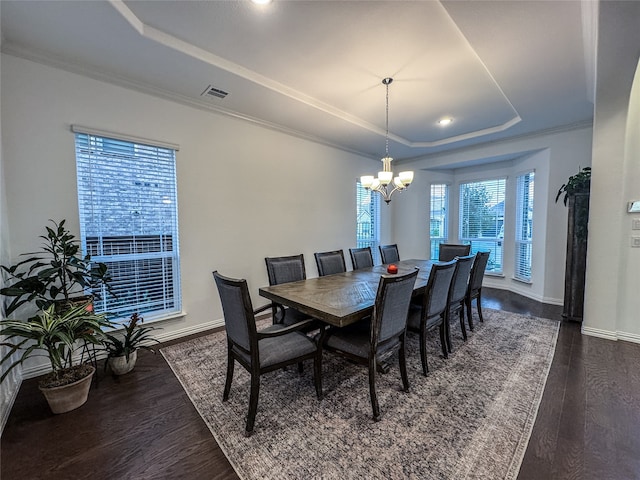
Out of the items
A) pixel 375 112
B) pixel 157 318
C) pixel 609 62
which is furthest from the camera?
pixel 375 112

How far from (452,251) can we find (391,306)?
276 centimetres

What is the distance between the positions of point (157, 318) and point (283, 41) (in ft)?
9.96

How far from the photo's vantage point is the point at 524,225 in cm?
493

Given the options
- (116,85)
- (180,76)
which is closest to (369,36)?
(180,76)

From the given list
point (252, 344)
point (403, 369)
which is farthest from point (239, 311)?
point (403, 369)

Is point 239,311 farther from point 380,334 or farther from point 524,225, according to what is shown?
point 524,225

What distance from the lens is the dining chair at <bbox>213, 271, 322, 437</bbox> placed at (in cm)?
170

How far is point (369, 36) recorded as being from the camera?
218 centimetres

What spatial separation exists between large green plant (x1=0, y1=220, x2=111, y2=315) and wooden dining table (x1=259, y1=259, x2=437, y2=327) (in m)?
1.47

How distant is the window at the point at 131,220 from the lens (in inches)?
103

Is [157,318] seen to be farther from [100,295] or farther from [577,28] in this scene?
[577,28]

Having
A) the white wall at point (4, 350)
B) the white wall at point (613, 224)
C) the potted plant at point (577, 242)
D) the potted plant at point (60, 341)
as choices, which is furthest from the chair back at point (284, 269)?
the potted plant at point (577, 242)

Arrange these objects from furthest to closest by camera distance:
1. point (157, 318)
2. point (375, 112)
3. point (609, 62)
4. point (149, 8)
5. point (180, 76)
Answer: point (375, 112) → point (157, 318) → point (180, 76) → point (609, 62) → point (149, 8)

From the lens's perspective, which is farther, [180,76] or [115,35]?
[180,76]
